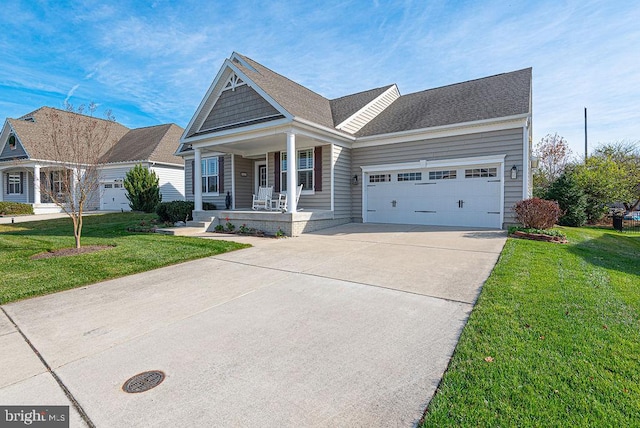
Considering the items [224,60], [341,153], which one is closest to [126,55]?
[224,60]

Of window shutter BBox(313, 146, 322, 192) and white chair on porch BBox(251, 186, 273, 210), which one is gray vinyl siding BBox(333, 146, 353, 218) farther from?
white chair on porch BBox(251, 186, 273, 210)

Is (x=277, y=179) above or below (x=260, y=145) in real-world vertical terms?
below

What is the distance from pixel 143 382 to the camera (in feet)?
8.29

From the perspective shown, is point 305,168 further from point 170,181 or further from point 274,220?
point 170,181

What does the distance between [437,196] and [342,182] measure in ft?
12.2

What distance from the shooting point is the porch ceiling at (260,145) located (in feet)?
38.5

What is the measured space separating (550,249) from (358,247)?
4.28 meters

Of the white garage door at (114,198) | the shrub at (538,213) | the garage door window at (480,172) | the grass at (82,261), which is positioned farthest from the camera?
the white garage door at (114,198)

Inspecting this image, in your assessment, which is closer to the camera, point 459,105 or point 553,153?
point 459,105

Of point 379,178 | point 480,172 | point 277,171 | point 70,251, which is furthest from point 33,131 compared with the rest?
point 480,172

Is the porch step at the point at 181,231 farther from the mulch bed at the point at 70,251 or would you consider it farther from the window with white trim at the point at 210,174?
the window with white trim at the point at 210,174

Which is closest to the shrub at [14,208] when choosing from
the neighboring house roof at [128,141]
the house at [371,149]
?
the neighboring house roof at [128,141]

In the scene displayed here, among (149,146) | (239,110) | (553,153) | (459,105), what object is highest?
(553,153)

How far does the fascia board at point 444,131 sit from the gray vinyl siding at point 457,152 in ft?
0.49
